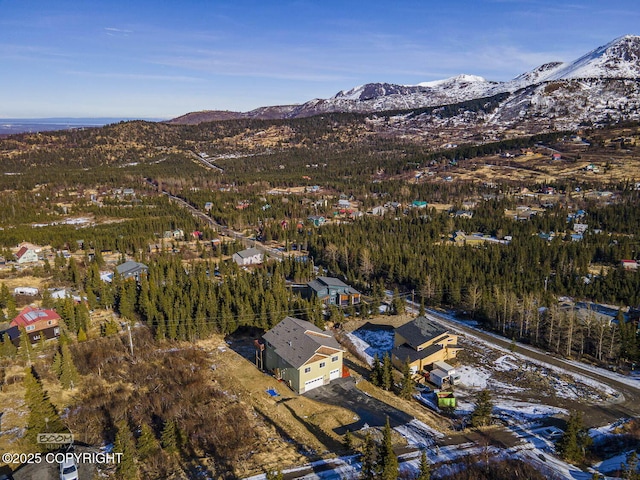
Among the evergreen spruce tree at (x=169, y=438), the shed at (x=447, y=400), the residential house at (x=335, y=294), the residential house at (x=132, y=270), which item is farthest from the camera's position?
the residential house at (x=132, y=270)

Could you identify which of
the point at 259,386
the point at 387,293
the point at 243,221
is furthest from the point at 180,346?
the point at 243,221

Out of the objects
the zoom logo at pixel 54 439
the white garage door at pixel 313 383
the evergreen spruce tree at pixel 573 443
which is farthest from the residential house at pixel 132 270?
the evergreen spruce tree at pixel 573 443

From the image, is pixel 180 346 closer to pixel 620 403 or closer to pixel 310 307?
pixel 310 307

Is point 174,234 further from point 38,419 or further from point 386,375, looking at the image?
point 386,375

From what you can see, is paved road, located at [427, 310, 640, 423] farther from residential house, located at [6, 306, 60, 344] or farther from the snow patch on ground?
residential house, located at [6, 306, 60, 344]

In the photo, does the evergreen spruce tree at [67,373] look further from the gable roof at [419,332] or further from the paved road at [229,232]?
the paved road at [229,232]

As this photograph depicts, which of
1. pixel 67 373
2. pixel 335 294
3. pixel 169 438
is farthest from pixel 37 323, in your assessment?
pixel 335 294
